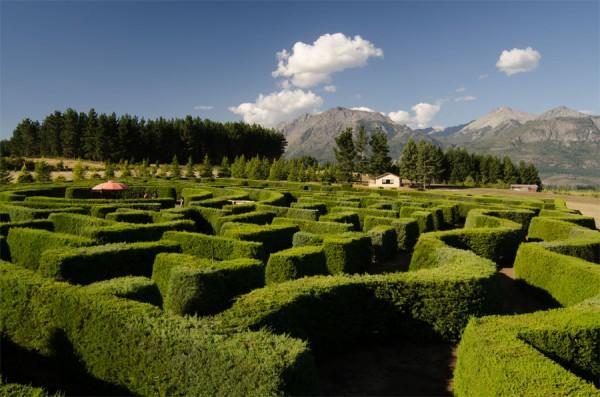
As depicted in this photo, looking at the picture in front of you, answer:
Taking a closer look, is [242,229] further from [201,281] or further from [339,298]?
[339,298]

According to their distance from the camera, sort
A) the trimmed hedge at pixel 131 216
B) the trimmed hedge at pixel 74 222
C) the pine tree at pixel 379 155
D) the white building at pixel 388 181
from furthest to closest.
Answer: the pine tree at pixel 379 155 → the white building at pixel 388 181 → the trimmed hedge at pixel 131 216 → the trimmed hedge at pixel 74 222

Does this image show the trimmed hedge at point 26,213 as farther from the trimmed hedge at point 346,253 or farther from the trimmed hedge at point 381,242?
the trimmed hedge at point 381,242

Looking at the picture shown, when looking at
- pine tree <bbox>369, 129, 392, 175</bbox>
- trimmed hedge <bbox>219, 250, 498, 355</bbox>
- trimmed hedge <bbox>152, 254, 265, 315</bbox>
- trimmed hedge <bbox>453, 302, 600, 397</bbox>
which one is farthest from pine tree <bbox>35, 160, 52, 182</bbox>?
pine tree <bbox>369, 129, 392, 175</bbox>

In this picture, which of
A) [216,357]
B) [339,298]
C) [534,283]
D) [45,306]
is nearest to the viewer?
[216,357]

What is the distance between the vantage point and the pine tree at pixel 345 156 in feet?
290

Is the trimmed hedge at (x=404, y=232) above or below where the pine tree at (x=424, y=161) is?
below

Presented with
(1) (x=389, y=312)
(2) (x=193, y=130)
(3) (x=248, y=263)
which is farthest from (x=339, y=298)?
(2) (x=193, y=130)

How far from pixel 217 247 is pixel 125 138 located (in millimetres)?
81385

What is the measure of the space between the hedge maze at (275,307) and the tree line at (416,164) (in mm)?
72424

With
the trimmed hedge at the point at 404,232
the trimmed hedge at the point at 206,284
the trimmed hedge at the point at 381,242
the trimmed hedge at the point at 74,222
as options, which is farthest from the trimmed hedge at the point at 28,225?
the trimmed hedge at the point at 404,232

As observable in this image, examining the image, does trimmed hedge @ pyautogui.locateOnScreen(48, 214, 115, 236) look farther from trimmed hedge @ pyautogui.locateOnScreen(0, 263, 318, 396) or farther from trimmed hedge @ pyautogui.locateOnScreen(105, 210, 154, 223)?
trimmed hedge @ pyautogui.locateOnScreen(0, 263, 318, 396)

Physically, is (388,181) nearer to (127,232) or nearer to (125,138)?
(125,138)

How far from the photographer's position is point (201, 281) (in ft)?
30.7

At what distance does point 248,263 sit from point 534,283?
10.1m
